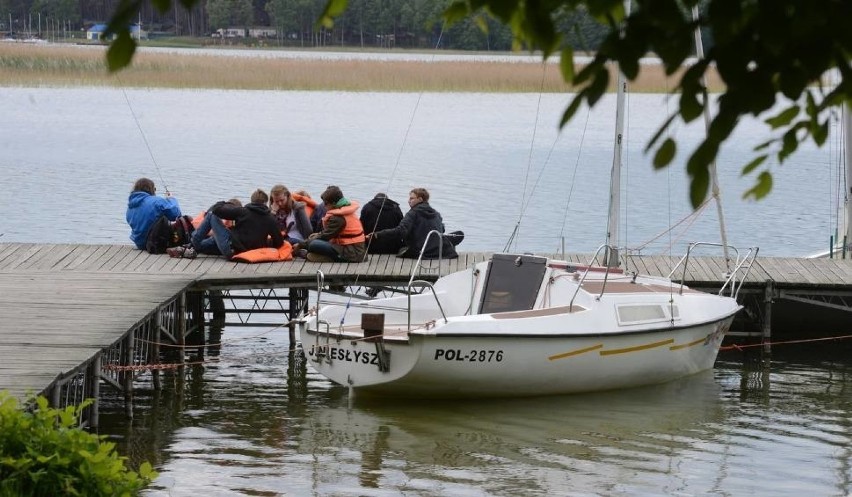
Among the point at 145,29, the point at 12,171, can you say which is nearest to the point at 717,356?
the point at 12,171

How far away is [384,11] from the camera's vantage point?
313 feet

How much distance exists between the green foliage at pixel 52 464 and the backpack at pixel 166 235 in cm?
1168

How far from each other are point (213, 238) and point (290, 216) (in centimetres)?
110

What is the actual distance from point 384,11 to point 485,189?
56118 millimetres

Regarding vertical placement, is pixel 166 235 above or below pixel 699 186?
below

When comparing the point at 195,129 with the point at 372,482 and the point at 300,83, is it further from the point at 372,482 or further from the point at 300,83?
the point at 372,482

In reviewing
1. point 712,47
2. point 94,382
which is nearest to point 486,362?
point 94,382

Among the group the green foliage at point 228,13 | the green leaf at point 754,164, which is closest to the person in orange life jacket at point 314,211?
the green leaf at point 754,164

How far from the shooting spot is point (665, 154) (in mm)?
3961

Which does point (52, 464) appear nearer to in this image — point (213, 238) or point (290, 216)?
point (213, 238)

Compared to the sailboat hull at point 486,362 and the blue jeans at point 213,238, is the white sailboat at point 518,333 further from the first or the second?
the blue jeans at point 213,238

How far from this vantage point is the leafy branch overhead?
383 cm

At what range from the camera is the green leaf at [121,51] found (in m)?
3.74

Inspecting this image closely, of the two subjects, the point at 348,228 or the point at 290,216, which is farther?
the point at 290,216
